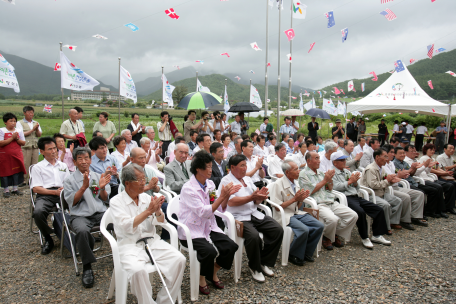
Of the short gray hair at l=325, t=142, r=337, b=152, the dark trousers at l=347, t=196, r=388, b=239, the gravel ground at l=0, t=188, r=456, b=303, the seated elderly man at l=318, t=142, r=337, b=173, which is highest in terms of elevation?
the short gray hair at l=325, t=142, r=337, b=152

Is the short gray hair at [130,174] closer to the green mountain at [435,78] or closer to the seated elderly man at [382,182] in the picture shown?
the seated elderly man at [382,182]

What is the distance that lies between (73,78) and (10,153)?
2.69 m

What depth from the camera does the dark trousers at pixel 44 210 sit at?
365 centimetres

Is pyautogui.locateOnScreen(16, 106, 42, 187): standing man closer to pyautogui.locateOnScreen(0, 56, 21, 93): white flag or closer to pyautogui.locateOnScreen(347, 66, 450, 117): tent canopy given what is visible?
pyautogui.locateOnScreen(0, 56, 21, 93): white flag

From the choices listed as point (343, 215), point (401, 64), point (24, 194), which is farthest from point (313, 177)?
point (401, 64)

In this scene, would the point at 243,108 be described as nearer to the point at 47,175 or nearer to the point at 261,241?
the point at 47,175

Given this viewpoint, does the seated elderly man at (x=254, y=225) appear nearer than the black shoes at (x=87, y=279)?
No

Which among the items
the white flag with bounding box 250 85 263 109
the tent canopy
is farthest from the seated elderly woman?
the white flag with bounding box 250 85 263 109

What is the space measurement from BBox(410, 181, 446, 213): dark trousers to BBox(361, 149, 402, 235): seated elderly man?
1062 millimetres

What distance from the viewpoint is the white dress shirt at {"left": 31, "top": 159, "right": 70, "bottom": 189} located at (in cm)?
400

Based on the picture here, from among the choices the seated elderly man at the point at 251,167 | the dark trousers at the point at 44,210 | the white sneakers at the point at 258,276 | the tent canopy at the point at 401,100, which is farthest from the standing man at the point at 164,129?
the tent canopy at the point at 401,100

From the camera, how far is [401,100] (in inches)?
409

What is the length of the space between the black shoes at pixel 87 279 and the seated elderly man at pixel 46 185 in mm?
1082

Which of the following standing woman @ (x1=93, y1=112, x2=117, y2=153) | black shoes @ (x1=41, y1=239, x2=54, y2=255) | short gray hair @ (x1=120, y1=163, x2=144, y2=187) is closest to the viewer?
short gray hair @ (x1=120, y1=163, x2=144, y2=187)
